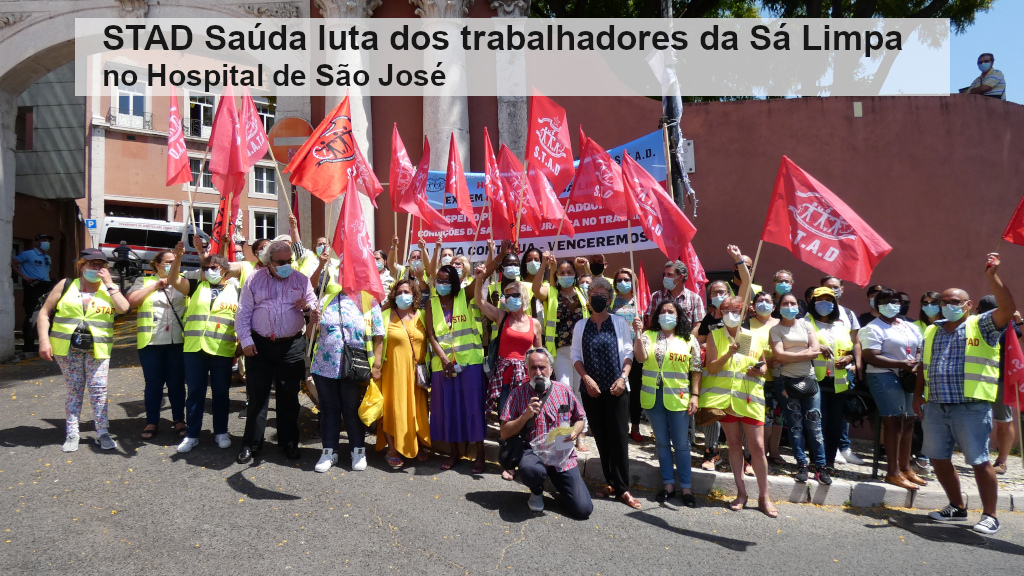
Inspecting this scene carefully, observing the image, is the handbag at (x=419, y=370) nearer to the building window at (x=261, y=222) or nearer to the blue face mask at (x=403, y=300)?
the blue face mask at (x=403, y=300)

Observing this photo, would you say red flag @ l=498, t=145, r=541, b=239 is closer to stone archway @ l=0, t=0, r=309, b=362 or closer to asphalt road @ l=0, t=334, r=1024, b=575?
asphalt road @ l=0, t=334, r=1024, b=575

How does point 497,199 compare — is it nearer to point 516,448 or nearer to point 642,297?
point 642,297

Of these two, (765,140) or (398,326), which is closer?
(398,326)

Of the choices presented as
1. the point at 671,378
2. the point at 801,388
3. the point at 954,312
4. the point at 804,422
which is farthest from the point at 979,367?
the point at 671,378

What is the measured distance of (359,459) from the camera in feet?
19.4

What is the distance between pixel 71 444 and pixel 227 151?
114 inches

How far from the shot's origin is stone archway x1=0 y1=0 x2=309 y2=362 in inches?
425

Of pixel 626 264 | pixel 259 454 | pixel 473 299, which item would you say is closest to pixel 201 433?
pixel 259 454

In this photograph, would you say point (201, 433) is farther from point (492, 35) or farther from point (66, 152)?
point (66, 152)

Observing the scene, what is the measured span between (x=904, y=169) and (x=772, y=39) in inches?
264

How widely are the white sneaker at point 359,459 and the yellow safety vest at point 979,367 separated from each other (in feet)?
16.3

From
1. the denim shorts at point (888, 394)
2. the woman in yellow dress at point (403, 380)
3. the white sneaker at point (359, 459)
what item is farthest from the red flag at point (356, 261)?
the denim shorts at point (888, 394)

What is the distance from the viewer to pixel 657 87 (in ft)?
43.5

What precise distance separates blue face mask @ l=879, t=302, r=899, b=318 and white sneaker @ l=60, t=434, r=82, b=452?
7392 mm
